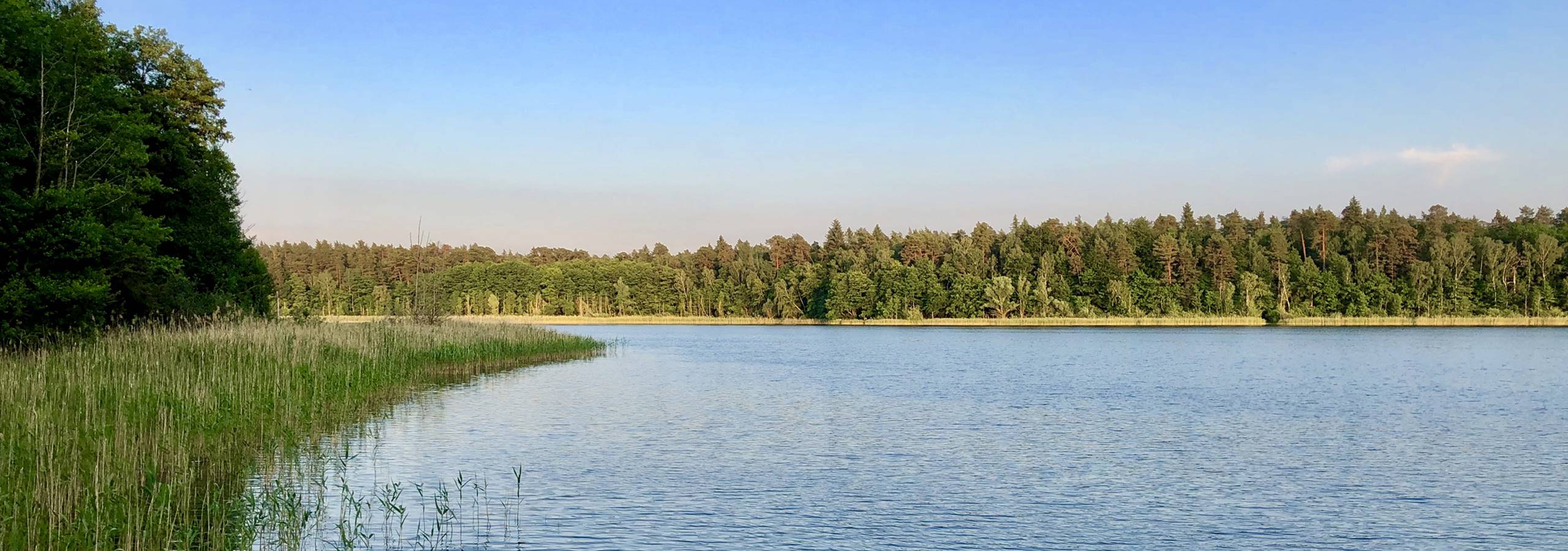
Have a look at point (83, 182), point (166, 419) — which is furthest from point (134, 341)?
point (166, 419)

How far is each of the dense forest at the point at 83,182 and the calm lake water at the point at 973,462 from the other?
19.9ft

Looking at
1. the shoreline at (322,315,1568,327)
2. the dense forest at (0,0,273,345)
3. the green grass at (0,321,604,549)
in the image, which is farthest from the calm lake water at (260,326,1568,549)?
the shoreline at (322,315,1568,327)

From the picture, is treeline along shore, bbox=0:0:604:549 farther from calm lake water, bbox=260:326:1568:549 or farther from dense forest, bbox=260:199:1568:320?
dense forest, bbox=260:199:1568:320

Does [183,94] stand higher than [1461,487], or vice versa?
[183,94]

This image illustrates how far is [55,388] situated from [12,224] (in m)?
6.84

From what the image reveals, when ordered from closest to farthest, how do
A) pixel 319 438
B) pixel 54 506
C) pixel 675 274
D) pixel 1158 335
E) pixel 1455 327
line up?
pixel 54 506 → pixel 319 438 → pixel 1158 335 → pixel 1455 327 → pixel 675 274

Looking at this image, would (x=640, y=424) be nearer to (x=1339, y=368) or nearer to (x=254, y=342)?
(x=254, y=342)

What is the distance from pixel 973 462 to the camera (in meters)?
13.8

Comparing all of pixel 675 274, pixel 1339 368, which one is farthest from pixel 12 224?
pixel 675 274

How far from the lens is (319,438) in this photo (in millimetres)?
14055

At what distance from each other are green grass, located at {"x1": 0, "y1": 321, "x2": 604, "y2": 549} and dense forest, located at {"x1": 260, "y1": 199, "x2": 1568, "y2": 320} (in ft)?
192

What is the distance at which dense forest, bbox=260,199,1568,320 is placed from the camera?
9006 centimetres

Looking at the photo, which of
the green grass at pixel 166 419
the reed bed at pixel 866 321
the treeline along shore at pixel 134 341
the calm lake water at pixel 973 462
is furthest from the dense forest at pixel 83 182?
the reed bed at pixel 866 321

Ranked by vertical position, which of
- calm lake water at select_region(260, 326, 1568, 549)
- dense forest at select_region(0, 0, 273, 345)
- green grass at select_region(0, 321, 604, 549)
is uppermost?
dense forest at select_region(0, 0, 273, 345)
